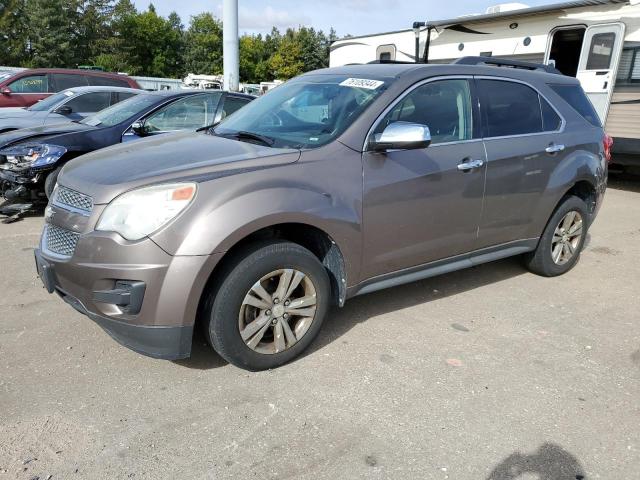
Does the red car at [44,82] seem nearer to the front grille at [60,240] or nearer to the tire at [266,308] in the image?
the front grille at [60,240]

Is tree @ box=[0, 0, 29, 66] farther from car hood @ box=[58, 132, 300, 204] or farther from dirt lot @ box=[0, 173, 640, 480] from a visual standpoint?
car hood @ box=[58, 132, 300, 204]

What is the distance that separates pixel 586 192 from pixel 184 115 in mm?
4866

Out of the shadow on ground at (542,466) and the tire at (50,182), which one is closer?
the shadow on ground at (542,466)

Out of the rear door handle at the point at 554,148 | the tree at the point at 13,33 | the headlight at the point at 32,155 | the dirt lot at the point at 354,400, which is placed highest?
the tree at the point at 13,33

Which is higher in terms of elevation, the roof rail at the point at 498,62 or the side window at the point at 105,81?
the roof rail at the point at 498,62

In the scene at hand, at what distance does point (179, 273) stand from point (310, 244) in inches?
36.6

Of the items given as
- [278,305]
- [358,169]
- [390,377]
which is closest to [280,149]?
[358,169]

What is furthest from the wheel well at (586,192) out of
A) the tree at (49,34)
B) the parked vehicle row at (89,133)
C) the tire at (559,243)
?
the tree at (49,34)

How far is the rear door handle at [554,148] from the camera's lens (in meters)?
4.25

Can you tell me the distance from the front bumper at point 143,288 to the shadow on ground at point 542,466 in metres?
1.65

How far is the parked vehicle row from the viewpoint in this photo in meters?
5.97

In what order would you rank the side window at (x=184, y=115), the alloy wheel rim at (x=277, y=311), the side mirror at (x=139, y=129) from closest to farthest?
the alloy wheel rim at (x=277, y=311)
the side mirror at (x=139, y=129)
the side window at (x=184, y=115)

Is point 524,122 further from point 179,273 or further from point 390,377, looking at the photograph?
point 179,273

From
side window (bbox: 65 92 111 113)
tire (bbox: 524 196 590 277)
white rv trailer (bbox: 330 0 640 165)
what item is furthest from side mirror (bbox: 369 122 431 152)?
side window (bbox: 65 92 111 113)
